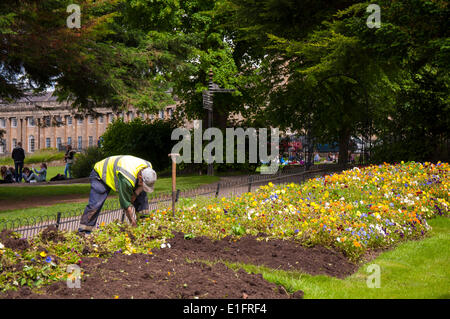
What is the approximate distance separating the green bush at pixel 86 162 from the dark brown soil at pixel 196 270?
69.2 ft

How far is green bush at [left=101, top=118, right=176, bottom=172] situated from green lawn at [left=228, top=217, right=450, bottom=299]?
19.2 m

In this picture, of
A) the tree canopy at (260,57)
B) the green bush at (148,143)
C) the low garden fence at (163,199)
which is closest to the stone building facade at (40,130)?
the green bush at (148,143)

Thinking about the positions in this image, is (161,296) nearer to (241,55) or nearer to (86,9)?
(86,9)

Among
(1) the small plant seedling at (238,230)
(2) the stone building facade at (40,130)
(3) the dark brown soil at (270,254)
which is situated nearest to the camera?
(3) the dark brown soil at (270,254)

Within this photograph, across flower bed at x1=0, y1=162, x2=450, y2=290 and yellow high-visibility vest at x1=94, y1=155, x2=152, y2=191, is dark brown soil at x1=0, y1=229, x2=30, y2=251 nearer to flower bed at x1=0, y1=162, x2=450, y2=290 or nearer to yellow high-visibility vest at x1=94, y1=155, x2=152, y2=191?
flower bed at x1=0, y1=162, x2=450, y2=290

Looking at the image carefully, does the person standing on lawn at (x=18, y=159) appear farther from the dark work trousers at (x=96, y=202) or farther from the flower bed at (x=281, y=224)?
the dark work trousers at (x=96, y=202)

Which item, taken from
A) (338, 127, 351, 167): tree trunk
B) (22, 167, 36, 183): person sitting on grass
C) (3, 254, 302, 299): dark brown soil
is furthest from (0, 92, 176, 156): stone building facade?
(3, 254, 302, 299): dark brown soil

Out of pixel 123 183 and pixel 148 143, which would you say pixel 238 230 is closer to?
pixel 123 183

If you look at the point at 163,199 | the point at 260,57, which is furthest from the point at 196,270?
the point at 260,57

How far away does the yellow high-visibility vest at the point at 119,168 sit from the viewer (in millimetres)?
6879

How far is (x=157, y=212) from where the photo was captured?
313 inches

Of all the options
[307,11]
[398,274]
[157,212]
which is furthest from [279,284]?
[307,11]

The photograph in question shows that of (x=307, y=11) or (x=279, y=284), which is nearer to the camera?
(x=279, y=284)
